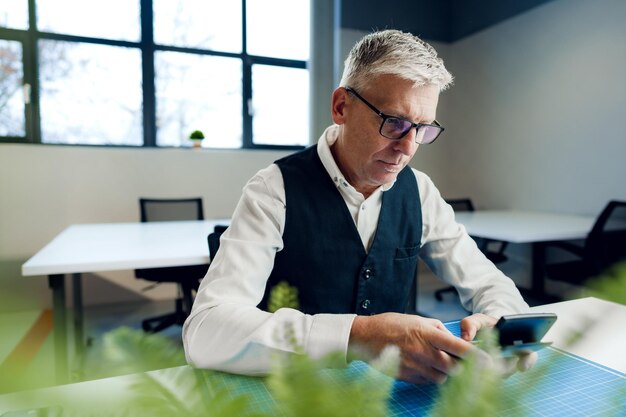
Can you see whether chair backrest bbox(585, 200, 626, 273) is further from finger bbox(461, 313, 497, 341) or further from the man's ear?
the man's ear

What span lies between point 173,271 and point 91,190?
137 cm

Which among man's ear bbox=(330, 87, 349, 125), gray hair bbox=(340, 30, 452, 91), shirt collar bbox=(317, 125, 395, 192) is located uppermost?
gray hair bbox=(340, 30, 452, 91)

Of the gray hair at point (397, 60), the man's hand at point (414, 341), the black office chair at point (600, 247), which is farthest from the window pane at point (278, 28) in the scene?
the man's hand at point (414, 341)

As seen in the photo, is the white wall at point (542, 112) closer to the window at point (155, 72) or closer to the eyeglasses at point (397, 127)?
the window at point (155, 72)

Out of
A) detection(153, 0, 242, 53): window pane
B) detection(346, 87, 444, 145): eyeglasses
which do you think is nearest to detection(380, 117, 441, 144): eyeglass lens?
detection(346, 87, 444, 145): eyeglasses

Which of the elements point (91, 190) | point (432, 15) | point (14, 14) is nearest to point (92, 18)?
point (14, 14)

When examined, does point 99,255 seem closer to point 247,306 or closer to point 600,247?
point 247,306

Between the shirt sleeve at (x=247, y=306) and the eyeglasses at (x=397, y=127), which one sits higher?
the eyeglasses at (x=397, y=127)

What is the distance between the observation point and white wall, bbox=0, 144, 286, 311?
11.3ft

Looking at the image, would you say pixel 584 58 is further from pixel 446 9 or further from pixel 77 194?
pixel 77 194

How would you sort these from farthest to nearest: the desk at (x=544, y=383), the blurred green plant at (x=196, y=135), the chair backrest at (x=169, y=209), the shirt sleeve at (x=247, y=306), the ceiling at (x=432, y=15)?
the ceiling at (x=432, y=15) → the blurred green plant at (x=196, y=135) → the chair backrest at (x=169, y=209) → the shirt sleeve at (x=247, y=306) → the desk at (x=544, y=383)

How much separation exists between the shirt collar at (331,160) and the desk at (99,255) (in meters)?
0.90

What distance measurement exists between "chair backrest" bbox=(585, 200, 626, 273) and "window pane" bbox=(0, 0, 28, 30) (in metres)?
4.30

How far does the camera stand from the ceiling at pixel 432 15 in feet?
14.2
